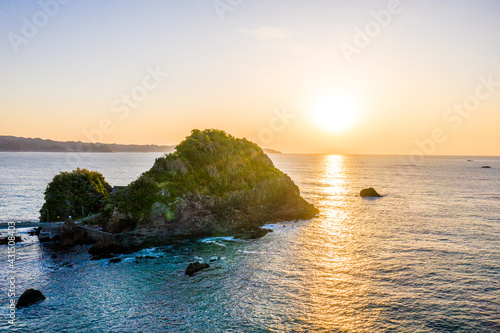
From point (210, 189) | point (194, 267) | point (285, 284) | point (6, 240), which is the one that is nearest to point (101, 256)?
point (194, 267)

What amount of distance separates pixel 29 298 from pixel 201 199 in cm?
3711

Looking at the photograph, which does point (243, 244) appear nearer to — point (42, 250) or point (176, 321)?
point (176, 321)

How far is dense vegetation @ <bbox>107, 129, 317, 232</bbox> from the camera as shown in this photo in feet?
209

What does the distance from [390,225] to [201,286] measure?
48.8 meters

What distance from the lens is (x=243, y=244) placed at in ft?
182

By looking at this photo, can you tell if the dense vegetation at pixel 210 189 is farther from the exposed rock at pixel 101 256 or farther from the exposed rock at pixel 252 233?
the exposed rock at pixel 101 256

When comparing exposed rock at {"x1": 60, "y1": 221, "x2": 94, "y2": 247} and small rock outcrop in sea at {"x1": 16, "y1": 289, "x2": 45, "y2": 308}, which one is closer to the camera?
small rock outcrop in sea at {"x1": 16, "y1": 289, "x2": 45, "y2": 308}

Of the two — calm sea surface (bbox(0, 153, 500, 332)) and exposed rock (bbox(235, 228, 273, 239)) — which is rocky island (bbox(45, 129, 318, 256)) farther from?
calm sea surface (bbox(0, 153, 500, 332))

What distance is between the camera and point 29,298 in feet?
114

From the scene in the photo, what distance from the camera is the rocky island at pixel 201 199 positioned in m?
60.6

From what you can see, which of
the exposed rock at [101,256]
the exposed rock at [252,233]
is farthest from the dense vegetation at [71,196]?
the exposed rock at [252,233]

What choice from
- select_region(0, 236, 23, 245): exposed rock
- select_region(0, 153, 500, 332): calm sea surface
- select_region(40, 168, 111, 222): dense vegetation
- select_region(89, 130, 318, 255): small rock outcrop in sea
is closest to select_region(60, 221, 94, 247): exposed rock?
select_region(0, 153, 500, 332): calm sea surface

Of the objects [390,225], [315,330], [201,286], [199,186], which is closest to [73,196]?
[199,186]

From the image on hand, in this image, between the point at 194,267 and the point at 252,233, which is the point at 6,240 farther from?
the point at 252,233
